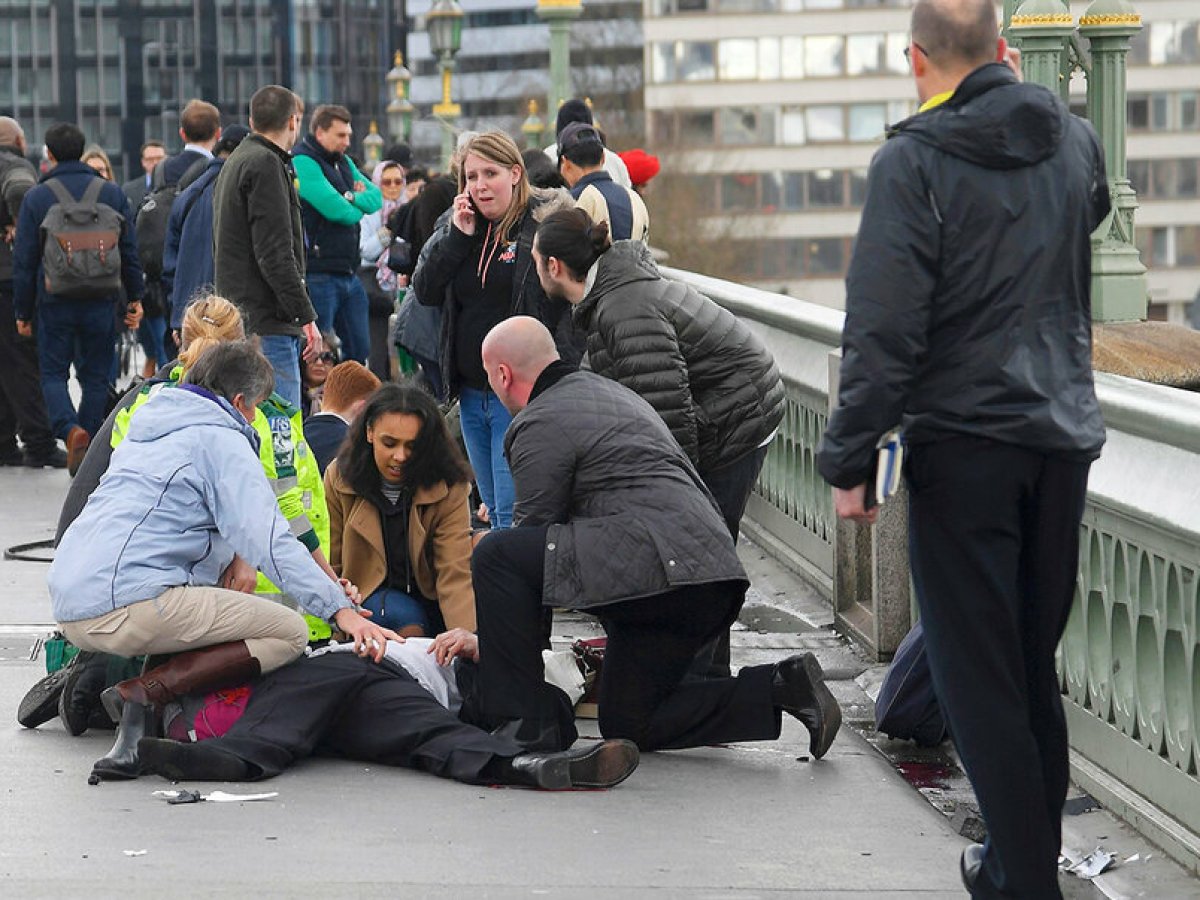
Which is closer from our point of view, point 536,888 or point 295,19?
point 536,888

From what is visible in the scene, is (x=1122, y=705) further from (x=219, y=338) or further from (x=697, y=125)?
(x=697, y=125)

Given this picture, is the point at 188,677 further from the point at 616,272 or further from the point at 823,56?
the point at 823,56

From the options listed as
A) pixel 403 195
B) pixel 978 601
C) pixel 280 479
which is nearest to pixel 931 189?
pixel 978 601

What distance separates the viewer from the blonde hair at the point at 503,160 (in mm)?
8900

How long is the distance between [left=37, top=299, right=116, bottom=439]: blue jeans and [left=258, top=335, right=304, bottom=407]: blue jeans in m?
3.18

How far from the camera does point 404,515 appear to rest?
7676 mm

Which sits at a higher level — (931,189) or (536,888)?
(931,189)

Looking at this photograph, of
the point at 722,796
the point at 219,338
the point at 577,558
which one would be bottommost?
the point at 722,796

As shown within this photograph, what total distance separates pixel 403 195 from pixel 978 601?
13.5 metres

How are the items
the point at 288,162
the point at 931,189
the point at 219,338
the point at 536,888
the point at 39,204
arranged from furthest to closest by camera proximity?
the point at 39,204 < the point at 288,162 < the point at 219,338 < the point at 536,888 < the point at 931,189

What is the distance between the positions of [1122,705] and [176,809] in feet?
7.64

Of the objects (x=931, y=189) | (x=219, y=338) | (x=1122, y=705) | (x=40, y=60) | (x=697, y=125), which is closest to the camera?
(x=931, y=189)

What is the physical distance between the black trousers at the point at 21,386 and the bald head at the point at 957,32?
413 inches

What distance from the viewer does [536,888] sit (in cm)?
540
